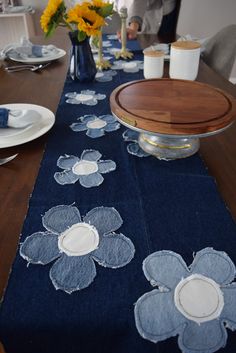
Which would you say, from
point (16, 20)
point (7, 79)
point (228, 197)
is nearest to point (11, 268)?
point (228, 197)

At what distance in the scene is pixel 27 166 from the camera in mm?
631

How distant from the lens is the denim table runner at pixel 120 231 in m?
0.35

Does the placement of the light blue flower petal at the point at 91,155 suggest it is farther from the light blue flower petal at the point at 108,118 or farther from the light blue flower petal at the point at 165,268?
the light blue flower petal at the point at 165,268

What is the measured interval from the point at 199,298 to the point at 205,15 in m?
3.05

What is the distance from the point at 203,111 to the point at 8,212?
43 centimetres

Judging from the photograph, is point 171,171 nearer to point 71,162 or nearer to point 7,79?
point 71,162

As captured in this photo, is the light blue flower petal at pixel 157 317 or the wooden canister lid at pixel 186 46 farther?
the wooden canister lid at pixel 186 46

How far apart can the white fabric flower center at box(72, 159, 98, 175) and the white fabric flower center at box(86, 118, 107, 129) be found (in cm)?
17

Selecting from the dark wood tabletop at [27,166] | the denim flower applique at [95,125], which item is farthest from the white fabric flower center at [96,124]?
the dark wood tabletop at [27,166]

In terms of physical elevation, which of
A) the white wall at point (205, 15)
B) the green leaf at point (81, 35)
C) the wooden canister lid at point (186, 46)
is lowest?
the white wall at point (205, 15)

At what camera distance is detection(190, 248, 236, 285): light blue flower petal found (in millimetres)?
392

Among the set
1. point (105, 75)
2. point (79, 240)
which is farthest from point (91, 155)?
point (105, 75)

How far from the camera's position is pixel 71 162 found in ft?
2.11

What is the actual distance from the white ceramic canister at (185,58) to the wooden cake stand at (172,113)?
7.6 inches
